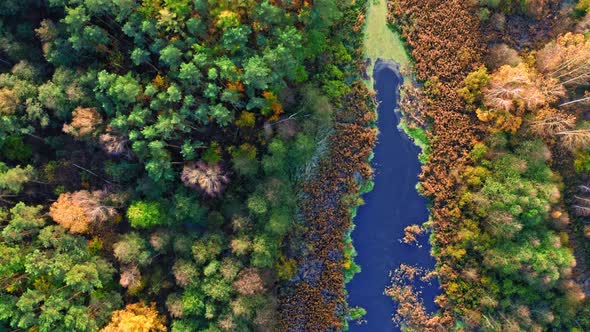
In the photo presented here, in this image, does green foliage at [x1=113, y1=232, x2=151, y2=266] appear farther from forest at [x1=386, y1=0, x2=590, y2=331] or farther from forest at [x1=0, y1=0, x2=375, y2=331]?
forest at [x1=386, y1=0, x2=590, y2=331]

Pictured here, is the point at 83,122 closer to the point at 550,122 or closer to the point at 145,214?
the point at 145,214

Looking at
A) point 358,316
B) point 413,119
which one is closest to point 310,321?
point 358,316

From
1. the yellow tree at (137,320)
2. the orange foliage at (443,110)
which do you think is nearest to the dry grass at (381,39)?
the orange foliage at (443,110)

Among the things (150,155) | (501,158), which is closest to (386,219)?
(501,158)

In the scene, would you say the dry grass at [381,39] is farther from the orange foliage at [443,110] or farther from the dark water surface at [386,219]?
the dark water surface at [386,219]

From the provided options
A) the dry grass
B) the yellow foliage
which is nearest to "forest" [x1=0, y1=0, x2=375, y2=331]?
the yellow foliage

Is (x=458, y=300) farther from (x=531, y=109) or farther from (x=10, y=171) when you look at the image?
(x=10, y=171)
